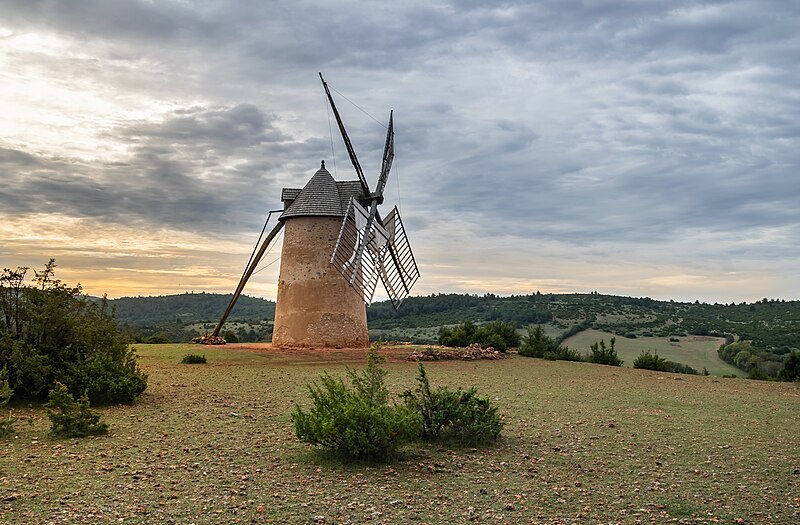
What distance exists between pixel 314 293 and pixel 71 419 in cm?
1462

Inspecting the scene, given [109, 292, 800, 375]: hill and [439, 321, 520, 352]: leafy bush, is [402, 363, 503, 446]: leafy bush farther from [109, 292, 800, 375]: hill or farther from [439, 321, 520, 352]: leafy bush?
[109, 292, 800, 375]: hill

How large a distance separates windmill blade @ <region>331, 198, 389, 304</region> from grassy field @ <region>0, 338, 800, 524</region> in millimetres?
9793

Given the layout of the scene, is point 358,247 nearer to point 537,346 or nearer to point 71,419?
point 537,346

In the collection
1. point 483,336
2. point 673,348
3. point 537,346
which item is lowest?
point 673,348

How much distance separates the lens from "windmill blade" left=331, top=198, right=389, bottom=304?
2183 centimetres

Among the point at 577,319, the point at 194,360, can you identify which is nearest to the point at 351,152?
the point at 194,360

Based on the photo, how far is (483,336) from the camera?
83.6ft

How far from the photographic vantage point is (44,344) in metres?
10.7

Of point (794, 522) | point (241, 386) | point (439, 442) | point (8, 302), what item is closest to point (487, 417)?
point (439, 442)

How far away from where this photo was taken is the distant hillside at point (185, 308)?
226 feet

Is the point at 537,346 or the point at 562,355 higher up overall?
the point at 537,346

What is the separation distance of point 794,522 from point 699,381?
12501 mm

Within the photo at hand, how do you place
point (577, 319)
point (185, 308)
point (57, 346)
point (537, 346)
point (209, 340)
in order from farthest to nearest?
point (185, 308) < point (577, 319) < point (209, 340) < point (537, 346) < point (57, 346)

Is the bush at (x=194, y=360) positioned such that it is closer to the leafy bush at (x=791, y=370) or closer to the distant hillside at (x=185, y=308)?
the leafy bush at (x=791, y=370)
